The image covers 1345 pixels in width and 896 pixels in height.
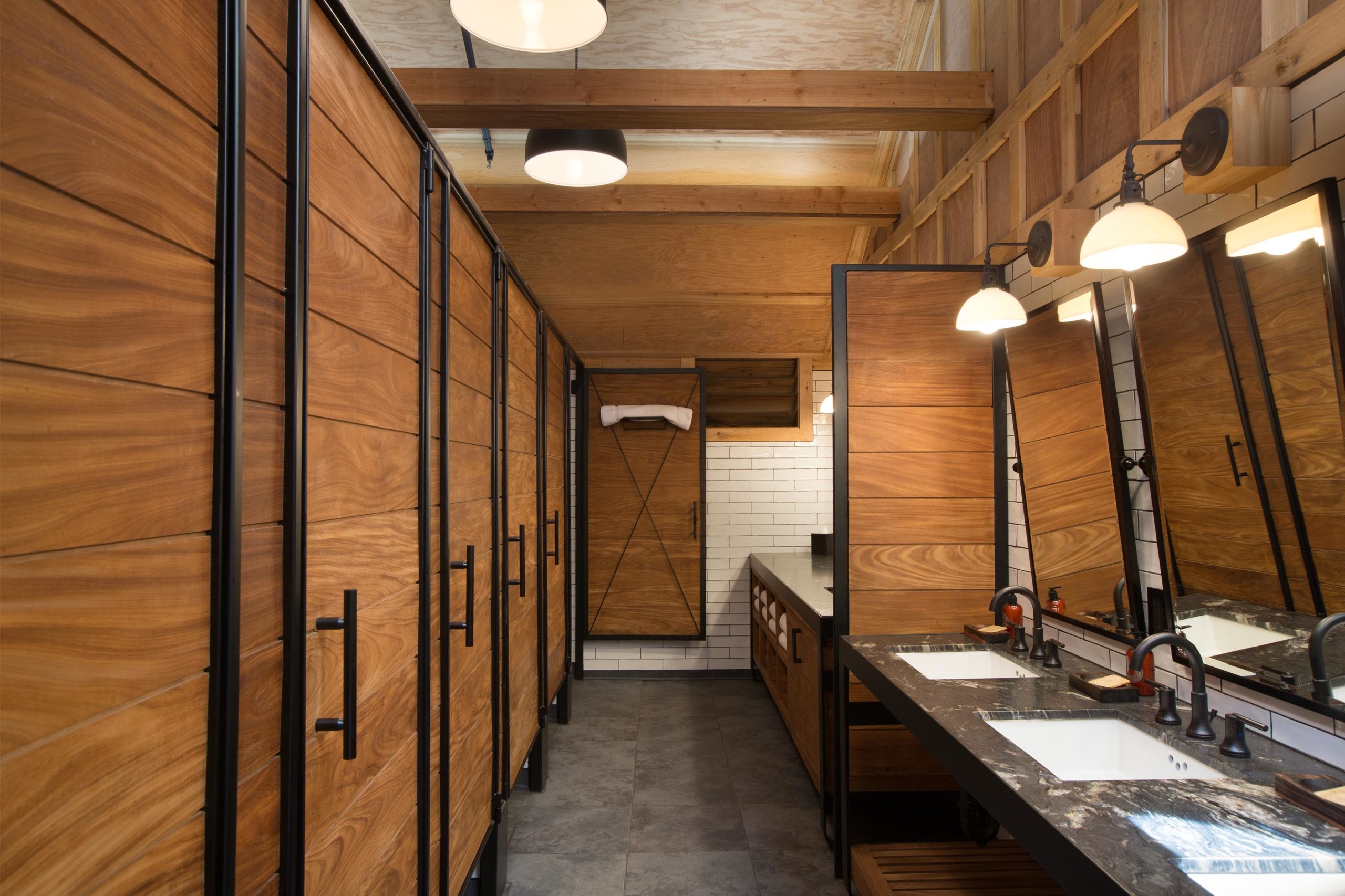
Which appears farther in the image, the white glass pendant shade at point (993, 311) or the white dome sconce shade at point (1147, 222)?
the white glass pendant shade at point (993, 311)

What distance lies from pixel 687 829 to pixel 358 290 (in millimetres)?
2794

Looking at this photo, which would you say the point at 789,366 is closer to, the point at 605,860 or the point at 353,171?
the point at 605,860

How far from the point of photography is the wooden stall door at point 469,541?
2.18 m

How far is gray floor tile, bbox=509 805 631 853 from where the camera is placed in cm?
326

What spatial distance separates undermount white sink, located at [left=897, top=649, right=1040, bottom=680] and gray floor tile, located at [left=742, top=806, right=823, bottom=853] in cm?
109

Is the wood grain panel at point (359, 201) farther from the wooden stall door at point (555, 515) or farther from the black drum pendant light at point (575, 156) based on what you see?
the wooden stall door at point (555, 515)

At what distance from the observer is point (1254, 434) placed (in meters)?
1.68

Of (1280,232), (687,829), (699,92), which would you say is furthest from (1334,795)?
(699,92)

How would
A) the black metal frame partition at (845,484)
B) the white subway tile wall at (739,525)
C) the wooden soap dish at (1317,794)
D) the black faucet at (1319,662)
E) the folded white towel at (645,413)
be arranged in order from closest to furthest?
the wooden soap dish at (1317,794) < the black faucet at (1319,662) < the black metal frame partition at (845,484) < the folded white towel at (645,413) < the white subway tile wall at (739,525)

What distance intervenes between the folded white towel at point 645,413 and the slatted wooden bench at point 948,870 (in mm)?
3380

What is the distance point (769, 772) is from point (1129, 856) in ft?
9.97

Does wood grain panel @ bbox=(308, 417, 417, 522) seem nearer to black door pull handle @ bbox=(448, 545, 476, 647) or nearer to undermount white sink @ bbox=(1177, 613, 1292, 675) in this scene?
black door pull handle @ bbox=(448, 545, 476, 647)

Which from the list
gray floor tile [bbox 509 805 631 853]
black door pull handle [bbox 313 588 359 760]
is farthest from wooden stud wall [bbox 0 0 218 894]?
gray floor tile [bbox 509 805 631 853]

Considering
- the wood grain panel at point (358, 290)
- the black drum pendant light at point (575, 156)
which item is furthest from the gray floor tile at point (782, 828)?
the black drum pendant light at point (575, 156)
